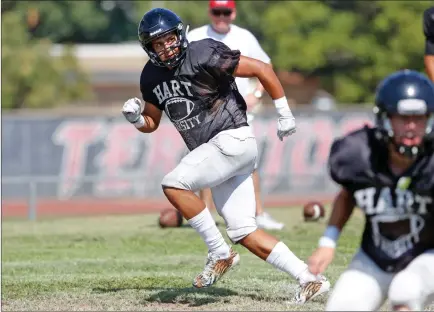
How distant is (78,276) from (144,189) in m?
11.8

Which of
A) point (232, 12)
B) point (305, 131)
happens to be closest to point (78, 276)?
point (232, 12)

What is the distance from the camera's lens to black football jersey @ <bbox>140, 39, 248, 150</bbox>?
21.6ft

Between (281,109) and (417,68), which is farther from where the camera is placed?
(417,68)

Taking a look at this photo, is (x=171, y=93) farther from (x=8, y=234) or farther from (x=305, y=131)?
(x=305, y=131)

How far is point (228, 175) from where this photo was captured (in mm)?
6531

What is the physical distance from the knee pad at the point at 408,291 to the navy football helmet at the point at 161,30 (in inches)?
95.7

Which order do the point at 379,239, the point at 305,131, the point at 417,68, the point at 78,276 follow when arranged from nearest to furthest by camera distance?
the point at 379,239
the point at 78,276
the point at 305,131
the point at 417,68

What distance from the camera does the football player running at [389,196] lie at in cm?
471

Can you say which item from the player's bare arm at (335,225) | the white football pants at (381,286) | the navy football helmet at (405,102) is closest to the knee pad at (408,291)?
the white football pants at (381,286)

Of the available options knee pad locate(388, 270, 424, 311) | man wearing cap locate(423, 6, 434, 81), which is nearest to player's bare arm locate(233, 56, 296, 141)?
man wearing cap locate(423, 6, 434, 81)

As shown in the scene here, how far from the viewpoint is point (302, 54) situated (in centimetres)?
3209

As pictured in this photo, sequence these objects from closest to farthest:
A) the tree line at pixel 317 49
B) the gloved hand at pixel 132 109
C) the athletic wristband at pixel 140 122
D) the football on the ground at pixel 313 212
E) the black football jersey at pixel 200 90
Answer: the black football jersey at pixel 200 90, the gloved hand at pixel 132 109, the athletic wristband at pixel 140 122, the football on the ground at pixel 313 212, the tree line at pixel 317 49

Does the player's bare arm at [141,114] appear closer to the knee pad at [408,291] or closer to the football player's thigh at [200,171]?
the football player's thigh at [200,171]

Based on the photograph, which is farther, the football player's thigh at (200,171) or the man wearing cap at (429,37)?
the man wearing cap at (429,37)
